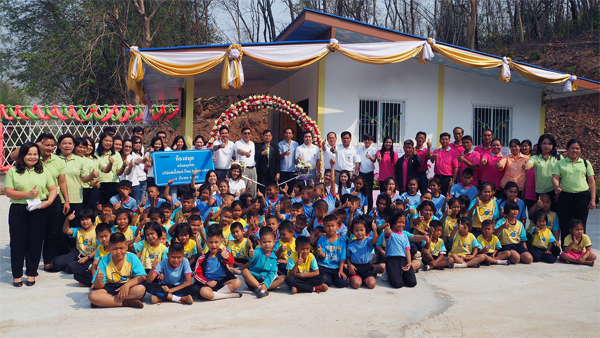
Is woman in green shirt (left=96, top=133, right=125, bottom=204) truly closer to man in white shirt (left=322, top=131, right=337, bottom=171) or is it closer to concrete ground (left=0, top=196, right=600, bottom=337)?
concrete ground (left=0, top=196, right=600, bottom=337)

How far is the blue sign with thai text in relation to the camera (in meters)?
7.37

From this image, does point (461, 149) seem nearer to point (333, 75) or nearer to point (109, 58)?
point (333, 75)

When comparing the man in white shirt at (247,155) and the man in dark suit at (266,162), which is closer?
the man in white shirt at (247,155)

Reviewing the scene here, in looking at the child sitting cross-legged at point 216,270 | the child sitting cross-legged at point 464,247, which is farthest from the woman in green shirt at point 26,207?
the child sitting cross-legged at point 464,247

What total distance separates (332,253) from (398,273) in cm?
75

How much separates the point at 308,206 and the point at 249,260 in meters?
1.63

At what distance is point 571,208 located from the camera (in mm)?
6586

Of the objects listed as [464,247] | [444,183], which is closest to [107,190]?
[464,247]

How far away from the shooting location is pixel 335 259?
17.4 feet

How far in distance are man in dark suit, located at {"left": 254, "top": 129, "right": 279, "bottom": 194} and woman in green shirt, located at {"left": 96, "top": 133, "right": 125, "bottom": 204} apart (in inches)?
95.0

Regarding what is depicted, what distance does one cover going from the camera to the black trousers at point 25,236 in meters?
5.07

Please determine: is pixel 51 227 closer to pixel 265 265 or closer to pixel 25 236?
pixel 25 236

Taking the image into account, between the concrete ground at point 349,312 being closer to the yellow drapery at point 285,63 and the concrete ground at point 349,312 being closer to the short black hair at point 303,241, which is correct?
the short black hair at point 303,241

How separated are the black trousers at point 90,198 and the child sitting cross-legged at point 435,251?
165 inches
